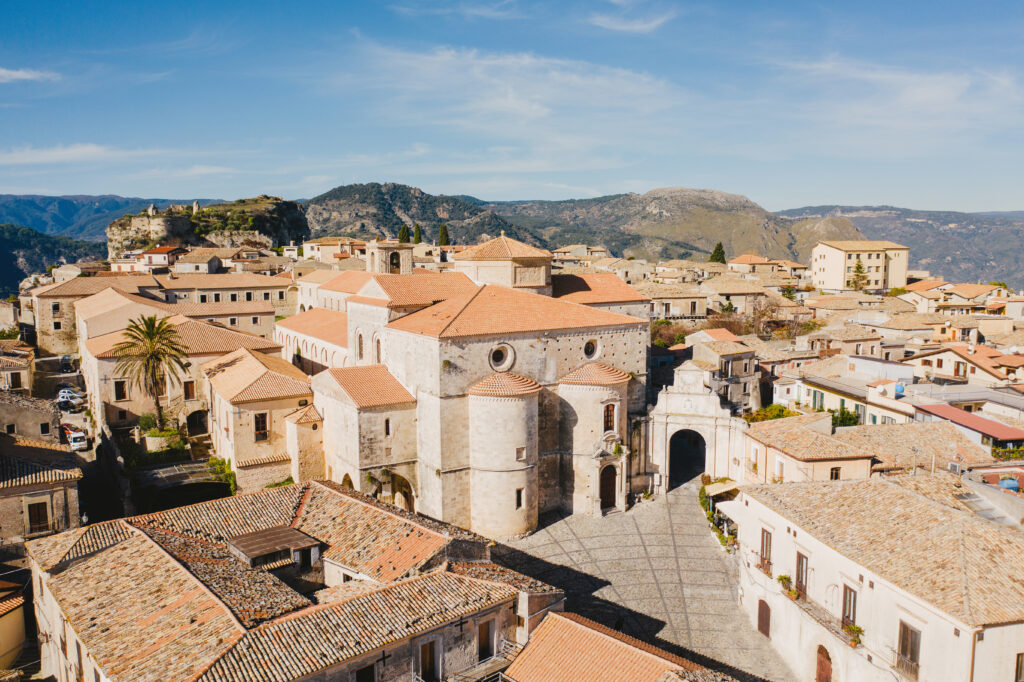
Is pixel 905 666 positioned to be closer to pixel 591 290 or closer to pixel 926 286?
pixel 591 290

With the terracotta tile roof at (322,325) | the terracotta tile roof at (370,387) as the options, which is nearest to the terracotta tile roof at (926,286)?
the terracotta tile roof at (322,325)

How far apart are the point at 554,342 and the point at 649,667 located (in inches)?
684

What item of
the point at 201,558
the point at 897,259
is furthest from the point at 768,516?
the point at 897,259

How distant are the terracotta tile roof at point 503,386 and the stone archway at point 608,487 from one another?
5.27m

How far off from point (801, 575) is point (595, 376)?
1284 centimetres

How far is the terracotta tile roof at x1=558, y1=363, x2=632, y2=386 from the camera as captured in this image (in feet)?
102

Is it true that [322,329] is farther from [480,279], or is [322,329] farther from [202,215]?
[202,215]

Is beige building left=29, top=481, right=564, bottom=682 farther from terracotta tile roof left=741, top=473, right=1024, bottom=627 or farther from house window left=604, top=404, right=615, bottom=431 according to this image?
house window left=604, top=404, right=615, bottom=431

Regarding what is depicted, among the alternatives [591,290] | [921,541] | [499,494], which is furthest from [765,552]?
[591,290]

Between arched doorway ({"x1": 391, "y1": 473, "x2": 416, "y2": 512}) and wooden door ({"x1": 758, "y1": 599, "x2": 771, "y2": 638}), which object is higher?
arched doorway ({"x1": 391, "y1": 473, "x2": 416, "y2": 512})

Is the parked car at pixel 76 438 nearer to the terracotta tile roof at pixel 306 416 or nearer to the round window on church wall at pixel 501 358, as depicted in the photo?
the terracotta tile roof at pixel 306 416

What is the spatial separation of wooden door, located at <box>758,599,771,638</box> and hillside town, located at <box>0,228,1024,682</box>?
12cm

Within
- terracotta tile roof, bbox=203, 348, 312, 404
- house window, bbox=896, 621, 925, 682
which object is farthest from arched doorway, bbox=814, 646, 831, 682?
terracotta tile roof, bbox=203, 348, 312, 404

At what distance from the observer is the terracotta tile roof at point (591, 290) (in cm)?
3906
